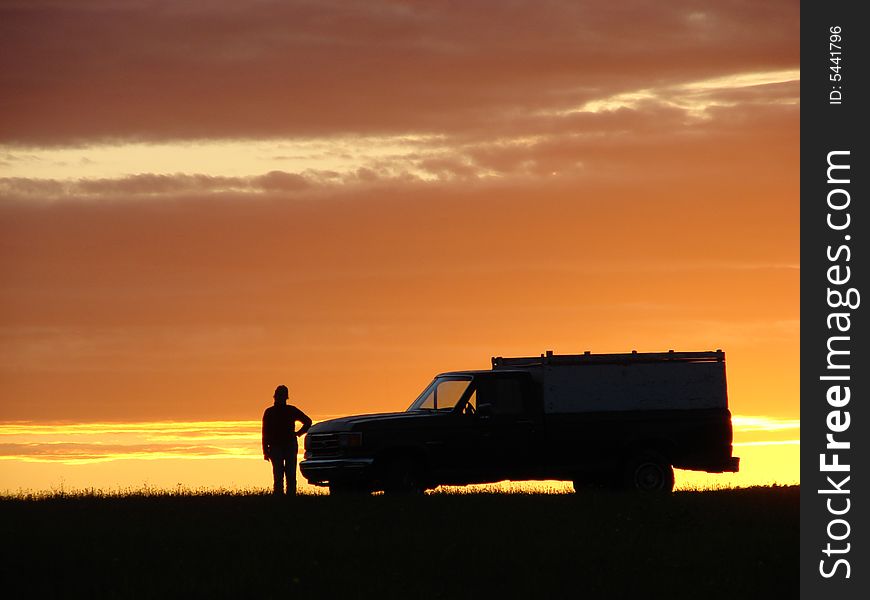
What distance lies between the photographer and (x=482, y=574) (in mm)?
18359

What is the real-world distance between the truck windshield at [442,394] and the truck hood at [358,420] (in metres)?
0.42

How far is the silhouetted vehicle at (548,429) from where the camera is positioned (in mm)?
26391

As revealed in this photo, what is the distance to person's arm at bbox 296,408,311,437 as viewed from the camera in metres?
27.5

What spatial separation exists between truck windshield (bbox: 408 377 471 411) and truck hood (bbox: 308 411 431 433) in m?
0.42

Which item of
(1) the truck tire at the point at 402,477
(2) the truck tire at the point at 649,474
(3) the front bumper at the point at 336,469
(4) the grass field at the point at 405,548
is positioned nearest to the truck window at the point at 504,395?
(1) the truck tire at the point at 402,477

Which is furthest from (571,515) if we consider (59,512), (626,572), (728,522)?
(59,512)

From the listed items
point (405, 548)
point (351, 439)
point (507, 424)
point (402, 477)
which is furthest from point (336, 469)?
point (405, 548)

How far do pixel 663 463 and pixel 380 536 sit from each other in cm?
964

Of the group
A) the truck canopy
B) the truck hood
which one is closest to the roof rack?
the truck canopy

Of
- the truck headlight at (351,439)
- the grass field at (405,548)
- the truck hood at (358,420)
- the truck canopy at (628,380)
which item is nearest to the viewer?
the grass field at (405,548)

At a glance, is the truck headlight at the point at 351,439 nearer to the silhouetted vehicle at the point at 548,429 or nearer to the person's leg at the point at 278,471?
the silhouetted vehicle at the point at 548,429

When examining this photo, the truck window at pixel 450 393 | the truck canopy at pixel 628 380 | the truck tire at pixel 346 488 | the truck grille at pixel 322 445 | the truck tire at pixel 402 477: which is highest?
the truck canopy at pixel 628 380

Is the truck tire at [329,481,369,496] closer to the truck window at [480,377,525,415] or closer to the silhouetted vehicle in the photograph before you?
the silhouetted vehicle
